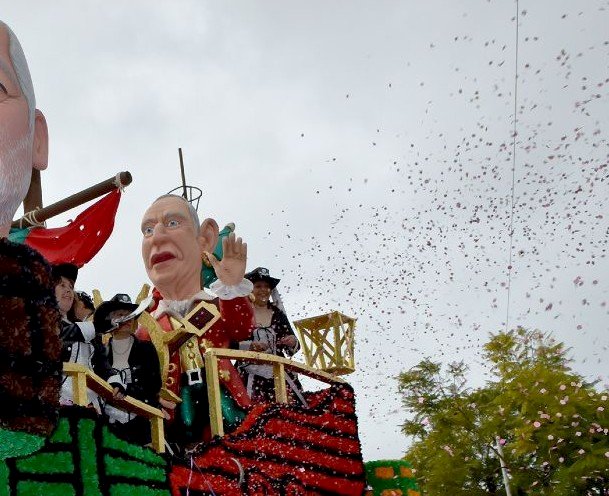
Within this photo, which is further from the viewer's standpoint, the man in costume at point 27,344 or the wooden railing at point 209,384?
the wooden railing at point 209,384

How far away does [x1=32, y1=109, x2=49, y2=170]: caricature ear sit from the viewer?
3299 millimetres

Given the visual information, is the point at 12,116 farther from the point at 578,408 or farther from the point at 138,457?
the point at 578,408

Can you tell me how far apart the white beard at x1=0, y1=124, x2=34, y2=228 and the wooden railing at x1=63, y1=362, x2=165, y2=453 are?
0.75 metres

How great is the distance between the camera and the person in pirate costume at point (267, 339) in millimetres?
5722

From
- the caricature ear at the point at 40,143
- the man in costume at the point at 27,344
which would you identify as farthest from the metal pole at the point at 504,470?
the man in costume at the point at 27,344

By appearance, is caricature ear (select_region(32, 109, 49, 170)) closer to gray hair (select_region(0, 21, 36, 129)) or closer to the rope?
gray hair (select_region(0, 21, 36, 129))

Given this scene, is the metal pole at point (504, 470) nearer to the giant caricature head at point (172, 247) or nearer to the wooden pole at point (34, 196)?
the wooden pole at point (34, 196)

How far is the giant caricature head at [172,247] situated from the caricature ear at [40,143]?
2.31 metres

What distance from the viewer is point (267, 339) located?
612 cm

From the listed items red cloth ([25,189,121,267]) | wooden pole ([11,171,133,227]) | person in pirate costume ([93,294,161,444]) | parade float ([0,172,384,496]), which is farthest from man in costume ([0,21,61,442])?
red cloth ([25,189,121,267])

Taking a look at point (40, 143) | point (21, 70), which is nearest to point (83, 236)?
point (40, 143)

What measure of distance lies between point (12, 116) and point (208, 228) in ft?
9.76

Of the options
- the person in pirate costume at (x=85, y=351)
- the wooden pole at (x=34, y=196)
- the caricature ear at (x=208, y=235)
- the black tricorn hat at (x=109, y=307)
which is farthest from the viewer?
the wooden pole at (x=34, y=196)

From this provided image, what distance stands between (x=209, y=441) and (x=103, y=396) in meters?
0.77
